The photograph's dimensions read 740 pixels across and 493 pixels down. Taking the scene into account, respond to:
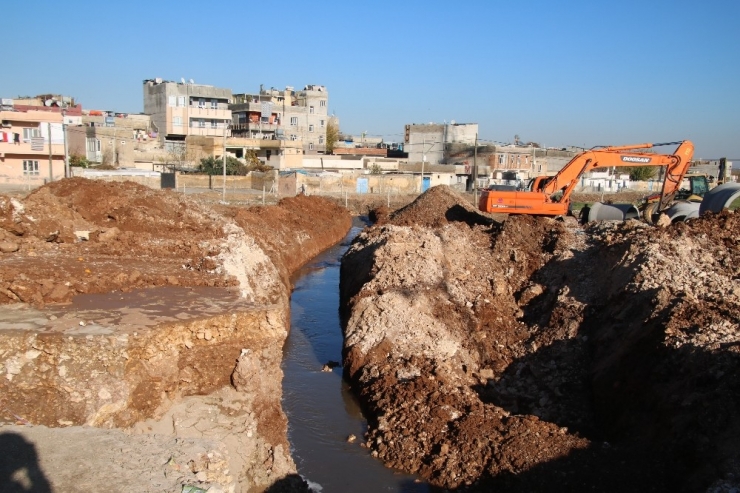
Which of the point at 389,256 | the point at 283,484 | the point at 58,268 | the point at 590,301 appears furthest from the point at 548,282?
→ the point at 58,268

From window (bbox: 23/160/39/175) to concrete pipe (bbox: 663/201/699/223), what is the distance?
3171 cm

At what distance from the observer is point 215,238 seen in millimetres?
16984

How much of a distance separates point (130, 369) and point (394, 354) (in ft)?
19.6

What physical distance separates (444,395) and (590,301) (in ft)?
16.9

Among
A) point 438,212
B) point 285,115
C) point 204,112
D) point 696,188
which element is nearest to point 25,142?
point 438,212

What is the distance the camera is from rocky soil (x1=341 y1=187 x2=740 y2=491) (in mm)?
8969

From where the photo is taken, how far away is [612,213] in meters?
22.5

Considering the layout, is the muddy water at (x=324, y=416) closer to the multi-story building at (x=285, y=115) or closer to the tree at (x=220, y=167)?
the tree at (x=220, y=167)

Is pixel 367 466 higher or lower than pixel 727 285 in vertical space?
lower

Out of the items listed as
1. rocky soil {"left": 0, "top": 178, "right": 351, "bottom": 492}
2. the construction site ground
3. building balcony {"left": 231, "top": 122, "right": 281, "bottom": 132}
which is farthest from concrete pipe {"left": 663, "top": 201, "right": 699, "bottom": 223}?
building balcony {"left": 231, "top": 122, "right": 281, "bottom": 132}

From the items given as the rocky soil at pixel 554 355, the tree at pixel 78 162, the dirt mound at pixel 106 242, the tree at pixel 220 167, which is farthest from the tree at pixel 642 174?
the dirt mound at pixel 106 242

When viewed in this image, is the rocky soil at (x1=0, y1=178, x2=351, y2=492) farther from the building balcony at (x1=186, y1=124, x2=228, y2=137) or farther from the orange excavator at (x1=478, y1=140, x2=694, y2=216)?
the building balcony at (x1=186, y1=124, x2=228, y2=137)

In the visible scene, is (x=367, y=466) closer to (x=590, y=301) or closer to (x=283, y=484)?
(x=283, y=484)

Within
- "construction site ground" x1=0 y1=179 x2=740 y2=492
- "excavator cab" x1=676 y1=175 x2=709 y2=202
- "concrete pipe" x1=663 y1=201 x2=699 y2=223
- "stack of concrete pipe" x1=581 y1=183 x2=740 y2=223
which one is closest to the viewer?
"construction site ground" x1=0 y1=179 x2=740 y2=492
